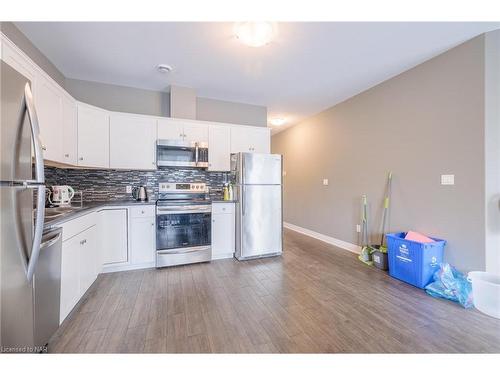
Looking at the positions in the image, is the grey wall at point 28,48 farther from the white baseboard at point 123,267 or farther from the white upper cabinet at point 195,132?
the white baseboard at point 123,267

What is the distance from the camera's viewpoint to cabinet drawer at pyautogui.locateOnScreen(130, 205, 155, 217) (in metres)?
2.83

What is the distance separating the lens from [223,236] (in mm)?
3320

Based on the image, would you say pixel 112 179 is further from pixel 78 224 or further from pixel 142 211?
pixel 78 224

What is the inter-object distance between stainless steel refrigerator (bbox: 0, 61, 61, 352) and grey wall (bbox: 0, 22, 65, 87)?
1.39 metres

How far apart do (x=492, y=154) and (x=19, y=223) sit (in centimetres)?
379

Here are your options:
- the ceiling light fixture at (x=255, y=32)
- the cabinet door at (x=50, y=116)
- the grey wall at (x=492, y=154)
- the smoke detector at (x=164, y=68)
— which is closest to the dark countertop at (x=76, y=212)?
the cabinet door at (x=50, y=116)

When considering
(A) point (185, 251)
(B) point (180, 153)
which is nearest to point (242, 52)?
(B) point (180, 153)

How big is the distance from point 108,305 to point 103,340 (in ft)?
1.75

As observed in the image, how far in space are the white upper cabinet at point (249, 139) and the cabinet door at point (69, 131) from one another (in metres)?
2.12

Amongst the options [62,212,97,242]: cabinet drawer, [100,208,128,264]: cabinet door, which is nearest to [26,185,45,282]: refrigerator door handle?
[62,212,97,242]: cabinet drawer

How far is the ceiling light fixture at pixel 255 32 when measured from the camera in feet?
6.45
